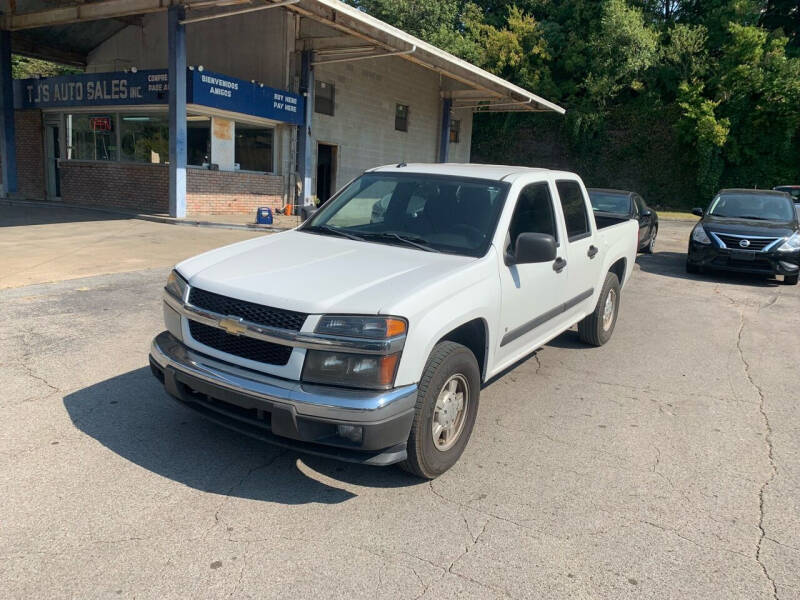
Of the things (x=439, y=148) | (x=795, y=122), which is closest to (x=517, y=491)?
(x=439, y=148)

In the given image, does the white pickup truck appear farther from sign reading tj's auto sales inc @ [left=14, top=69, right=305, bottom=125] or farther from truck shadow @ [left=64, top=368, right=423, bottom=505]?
sign reading tj's auto sales inc @ [left=14, top=69, right=305, bottom=125]

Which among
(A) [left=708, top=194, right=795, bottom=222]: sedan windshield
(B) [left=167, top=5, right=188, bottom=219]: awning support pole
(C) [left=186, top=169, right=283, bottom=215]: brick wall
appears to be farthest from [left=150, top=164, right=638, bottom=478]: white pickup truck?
(C) [left=186, top=169, right=283, bottom=215]: brick wall

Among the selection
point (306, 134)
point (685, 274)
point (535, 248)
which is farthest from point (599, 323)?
point (306, 134)

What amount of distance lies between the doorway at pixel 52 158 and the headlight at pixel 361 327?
65.5 feet

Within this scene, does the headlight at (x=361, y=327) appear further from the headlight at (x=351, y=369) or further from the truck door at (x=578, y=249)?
the truck door at (x=578, y=249)

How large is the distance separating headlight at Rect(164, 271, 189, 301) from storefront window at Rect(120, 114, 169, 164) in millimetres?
14880

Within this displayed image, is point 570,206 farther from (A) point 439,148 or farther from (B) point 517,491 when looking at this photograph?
(A) point 439,148

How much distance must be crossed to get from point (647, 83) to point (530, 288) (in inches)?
1247

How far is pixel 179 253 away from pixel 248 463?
8334 mm

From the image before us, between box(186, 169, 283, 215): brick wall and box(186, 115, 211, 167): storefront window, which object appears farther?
box(186, 115, 211, 167): storefront window

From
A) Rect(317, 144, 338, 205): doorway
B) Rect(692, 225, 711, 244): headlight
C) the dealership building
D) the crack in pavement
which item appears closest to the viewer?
the crack in pavement

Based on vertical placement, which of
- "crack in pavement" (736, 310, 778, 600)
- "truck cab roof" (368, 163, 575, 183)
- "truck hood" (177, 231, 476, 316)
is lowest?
"crack in pavement" (736, 310, 778, 600)

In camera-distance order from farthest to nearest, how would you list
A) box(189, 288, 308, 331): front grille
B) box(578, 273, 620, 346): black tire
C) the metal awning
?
the metal awning
box(578, 273, 620, 346): black tire
box(189, 288, 308, 331): front grille

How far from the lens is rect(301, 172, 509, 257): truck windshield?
4.28m
